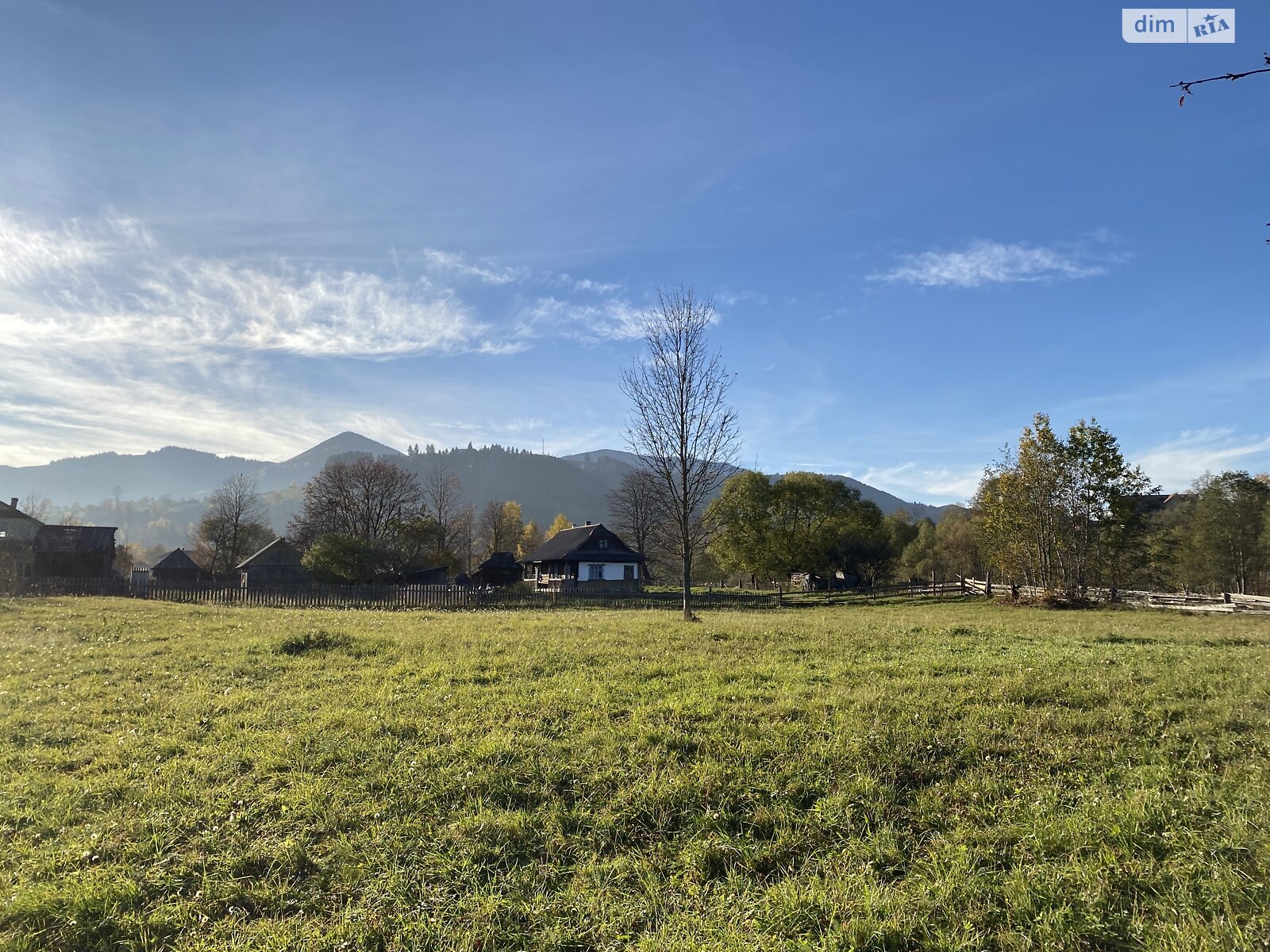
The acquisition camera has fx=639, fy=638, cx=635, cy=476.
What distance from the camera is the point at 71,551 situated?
62.4 m

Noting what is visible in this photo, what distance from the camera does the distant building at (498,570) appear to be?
229 feet

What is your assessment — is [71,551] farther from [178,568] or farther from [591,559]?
[591,559]

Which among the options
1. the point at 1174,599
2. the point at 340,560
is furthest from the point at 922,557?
the point at 340,560

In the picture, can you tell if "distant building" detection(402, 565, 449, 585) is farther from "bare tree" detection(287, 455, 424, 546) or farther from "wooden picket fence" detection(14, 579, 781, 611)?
"wooden picket fence" detection(14, 579, 781, 611)

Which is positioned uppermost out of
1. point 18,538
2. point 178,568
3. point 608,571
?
point 18,538

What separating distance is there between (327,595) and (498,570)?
A: 118ft

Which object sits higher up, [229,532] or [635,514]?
[635,514]

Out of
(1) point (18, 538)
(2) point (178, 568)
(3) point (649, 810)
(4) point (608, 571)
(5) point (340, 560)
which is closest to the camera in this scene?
(3) point (649, 810)

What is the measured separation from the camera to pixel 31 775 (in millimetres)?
7000

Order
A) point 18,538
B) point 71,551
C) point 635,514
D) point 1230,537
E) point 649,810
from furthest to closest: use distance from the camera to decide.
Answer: point 635,514 → point 71,551 → point 18,538 → point 1230,537 → point 649,810

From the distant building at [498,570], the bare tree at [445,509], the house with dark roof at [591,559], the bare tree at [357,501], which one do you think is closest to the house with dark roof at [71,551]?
the bare tree at [357,501]

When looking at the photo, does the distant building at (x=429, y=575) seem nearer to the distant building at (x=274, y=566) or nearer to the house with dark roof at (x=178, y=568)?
the distant building at (x=274, y=566)

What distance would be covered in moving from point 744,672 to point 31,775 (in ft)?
30.2

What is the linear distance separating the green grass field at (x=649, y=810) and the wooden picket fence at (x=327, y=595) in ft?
79.4
